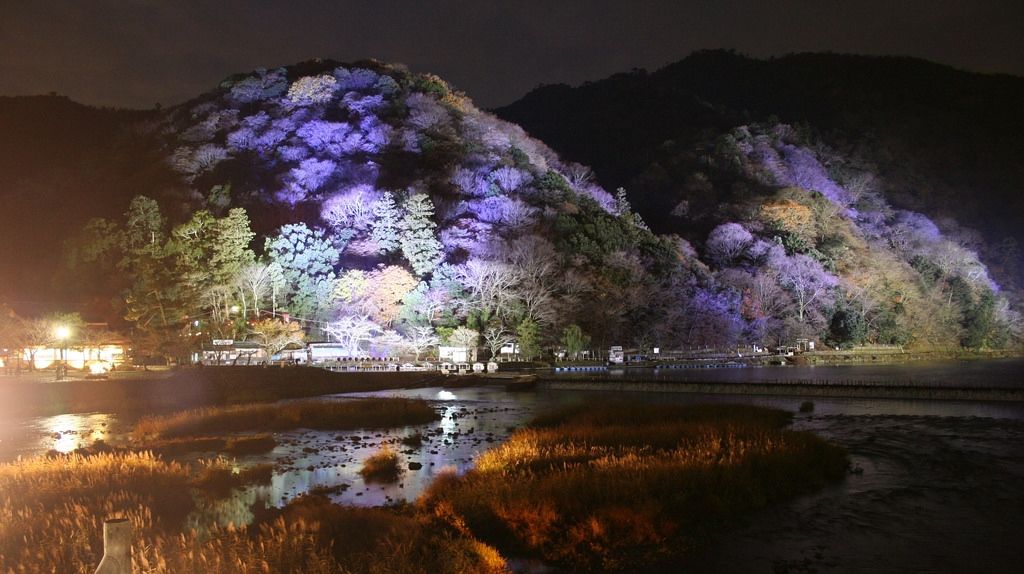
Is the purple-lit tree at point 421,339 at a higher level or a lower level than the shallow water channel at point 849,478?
higher

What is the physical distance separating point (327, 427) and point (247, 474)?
29.7 ft

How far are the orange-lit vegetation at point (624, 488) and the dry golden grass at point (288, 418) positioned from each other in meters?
9.07

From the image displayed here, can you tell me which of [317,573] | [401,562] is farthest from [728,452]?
[317,573]

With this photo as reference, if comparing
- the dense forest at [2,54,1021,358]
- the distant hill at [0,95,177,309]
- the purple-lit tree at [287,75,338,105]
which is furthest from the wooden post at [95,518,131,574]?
the purple-lit tree at [287,75,338,105]

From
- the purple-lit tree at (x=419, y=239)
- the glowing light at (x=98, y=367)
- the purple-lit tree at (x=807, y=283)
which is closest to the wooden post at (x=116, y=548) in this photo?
the glowing light at (x=98, y=367)

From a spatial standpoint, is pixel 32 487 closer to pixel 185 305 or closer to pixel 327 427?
pixel 327 427

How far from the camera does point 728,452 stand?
15734 millimetres

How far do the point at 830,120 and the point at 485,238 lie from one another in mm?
81937

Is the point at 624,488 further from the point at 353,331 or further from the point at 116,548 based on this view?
the point at 353,331

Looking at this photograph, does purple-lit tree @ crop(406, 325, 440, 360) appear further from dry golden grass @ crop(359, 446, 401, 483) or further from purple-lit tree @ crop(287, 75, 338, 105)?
purple-lit tree @ crop(287, 75, 338, 105)

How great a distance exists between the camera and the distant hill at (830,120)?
307ft

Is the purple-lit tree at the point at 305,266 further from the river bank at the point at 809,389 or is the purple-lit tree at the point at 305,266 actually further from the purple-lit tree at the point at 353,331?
the river bank at the point at 809,389

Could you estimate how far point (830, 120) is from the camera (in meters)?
110

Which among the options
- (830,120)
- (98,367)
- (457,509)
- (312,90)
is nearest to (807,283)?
(830,120)
